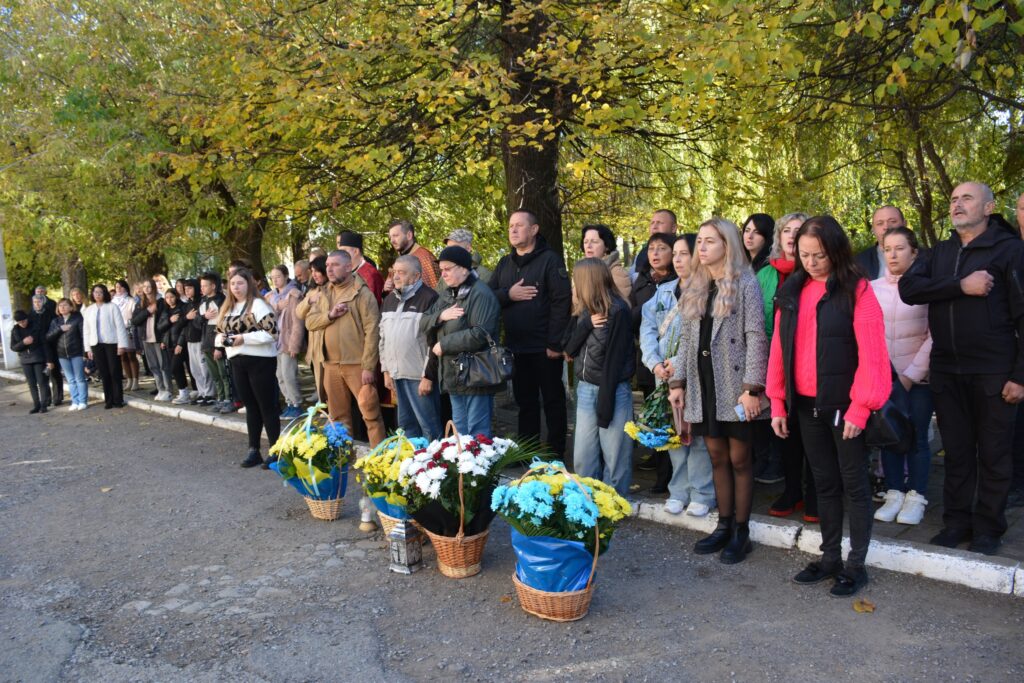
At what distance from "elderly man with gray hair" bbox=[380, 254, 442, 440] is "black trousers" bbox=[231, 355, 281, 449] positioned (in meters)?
1.57

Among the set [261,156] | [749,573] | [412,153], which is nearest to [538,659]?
[749,573]

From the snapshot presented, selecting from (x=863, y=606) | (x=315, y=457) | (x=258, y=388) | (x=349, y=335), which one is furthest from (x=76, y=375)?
(x=863, y=606)

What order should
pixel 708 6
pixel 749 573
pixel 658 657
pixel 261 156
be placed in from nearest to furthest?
pixel 658 657 → pixel 749 573 → pixel 708 6 → pixel 261 156

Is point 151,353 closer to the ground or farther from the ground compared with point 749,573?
farther from the ground

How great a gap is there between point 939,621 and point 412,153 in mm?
7766

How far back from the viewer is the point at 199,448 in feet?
30.8

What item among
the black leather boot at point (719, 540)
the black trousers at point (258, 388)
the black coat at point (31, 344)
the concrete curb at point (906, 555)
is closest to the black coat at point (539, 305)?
the concrete curb at point (906, 555)

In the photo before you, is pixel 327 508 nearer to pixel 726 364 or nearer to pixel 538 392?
pixel 538 392

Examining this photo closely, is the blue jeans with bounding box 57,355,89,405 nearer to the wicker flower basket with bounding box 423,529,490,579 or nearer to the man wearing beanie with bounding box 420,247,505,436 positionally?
the man wearing beanie with bounding box 420,247,505,436

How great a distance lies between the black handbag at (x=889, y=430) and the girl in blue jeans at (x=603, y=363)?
186 cm

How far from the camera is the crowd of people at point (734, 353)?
14.9 ft

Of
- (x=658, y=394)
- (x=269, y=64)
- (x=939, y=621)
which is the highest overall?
(x=269, y=64)

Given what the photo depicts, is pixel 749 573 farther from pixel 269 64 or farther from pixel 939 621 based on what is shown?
pixel 269 64

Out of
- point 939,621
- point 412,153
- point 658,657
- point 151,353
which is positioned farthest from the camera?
point 151,353
